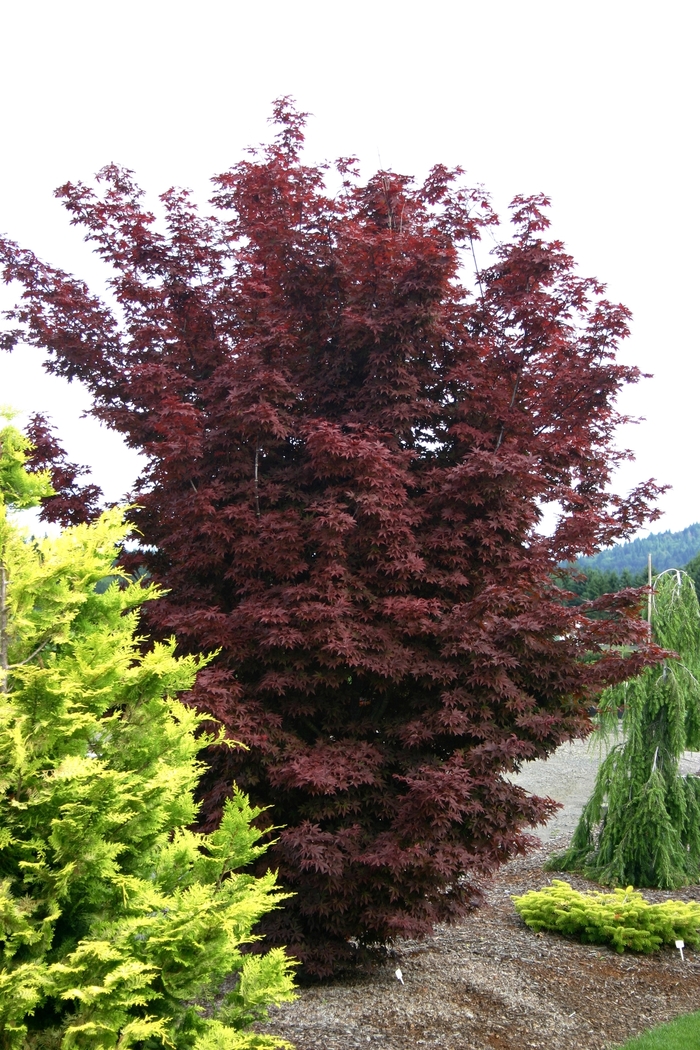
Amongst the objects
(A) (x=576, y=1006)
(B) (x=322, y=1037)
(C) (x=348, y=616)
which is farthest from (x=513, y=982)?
(C) (x=348, y=616)

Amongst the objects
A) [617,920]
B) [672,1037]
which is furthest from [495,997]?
[617,920]

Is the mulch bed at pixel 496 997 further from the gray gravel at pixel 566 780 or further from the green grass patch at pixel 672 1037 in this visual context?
the gray gravel at pixel 566 780

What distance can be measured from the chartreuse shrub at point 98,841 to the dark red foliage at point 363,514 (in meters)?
1.38

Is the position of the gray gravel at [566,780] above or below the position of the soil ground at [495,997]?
below

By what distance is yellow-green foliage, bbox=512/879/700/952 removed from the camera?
6.67 meters

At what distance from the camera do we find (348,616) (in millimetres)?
5086

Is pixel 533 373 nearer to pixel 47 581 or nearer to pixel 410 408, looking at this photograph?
pixel 410 408

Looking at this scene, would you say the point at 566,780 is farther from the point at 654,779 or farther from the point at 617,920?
the point at 617,920

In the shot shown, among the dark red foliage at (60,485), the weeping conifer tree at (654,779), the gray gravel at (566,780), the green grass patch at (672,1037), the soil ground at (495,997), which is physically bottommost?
the gray gravel at (566,780)

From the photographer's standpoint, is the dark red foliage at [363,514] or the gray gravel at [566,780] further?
the gray gravel at [566,780]

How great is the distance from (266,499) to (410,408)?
1105mm

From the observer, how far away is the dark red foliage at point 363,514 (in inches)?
198

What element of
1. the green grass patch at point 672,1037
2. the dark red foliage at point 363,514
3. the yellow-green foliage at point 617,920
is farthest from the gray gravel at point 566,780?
the dark red foliage at point 363,514

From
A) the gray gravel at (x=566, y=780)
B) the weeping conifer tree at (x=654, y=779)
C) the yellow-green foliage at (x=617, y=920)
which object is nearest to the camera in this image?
the yellow-green foliage at (x=617, y=920)
